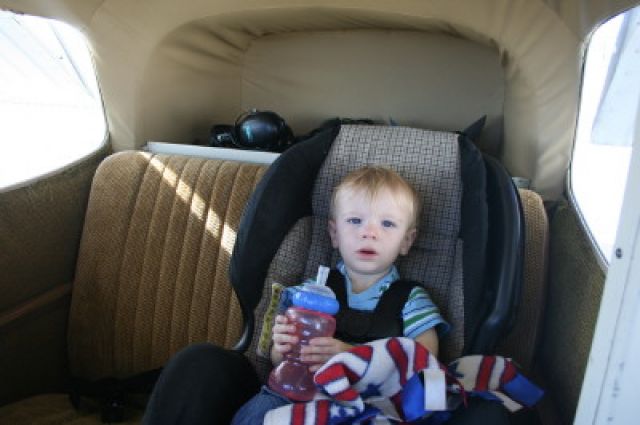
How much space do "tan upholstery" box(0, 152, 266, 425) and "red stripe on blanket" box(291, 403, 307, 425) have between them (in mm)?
751

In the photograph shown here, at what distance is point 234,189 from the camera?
5.97ft

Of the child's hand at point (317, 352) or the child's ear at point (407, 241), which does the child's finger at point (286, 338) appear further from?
the child's ear at point (407, 241)

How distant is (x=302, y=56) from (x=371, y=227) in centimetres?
119

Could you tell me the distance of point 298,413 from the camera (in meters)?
1.02

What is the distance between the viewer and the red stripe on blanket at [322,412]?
1.01 metres

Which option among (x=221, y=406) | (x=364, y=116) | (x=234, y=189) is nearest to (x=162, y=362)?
(x=234, y=189)

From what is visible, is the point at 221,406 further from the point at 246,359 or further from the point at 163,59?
the point at 163,59

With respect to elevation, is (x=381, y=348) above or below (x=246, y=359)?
above

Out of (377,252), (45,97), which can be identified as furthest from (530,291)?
(45,97)

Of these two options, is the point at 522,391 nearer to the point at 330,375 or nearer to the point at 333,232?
the point at 330,375

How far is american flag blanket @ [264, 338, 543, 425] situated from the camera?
1.02m

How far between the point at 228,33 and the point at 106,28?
0.43m

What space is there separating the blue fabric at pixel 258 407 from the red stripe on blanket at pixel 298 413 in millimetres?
78

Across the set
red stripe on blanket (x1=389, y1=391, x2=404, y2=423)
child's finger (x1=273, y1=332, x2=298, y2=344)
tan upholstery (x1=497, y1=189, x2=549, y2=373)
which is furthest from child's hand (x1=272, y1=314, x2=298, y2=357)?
tan upholstery (x1=497, y1=189, x2=549, y2=373)
